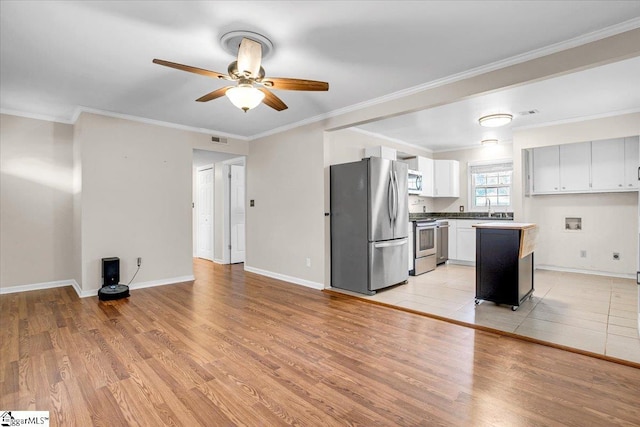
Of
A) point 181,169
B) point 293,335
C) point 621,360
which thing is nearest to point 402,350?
point 293,335

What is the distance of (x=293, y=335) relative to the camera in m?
2.88

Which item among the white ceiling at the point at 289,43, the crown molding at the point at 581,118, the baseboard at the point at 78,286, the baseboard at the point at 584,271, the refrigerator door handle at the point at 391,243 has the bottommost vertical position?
the baseboard at the point at 78,286

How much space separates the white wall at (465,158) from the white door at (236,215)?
4.40 metres

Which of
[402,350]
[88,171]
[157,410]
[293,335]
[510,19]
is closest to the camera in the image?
[157,410]

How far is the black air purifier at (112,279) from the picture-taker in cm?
402

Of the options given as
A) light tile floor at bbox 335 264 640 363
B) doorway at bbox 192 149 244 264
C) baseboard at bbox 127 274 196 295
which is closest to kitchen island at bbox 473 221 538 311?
light tile floor at bbox 335 264 640 363

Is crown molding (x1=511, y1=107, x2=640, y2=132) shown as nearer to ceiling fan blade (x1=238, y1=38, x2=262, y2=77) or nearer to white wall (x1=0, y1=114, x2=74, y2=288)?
ceiling fan blade (x1=238, y1=38, x2=262, y2=77)

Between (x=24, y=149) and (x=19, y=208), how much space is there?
81cm

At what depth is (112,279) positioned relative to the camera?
417 centimetres

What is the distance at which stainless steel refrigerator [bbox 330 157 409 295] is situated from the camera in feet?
13.6

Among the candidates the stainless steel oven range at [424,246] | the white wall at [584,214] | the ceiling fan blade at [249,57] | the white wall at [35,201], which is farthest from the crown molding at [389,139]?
the white wall at [35,201]

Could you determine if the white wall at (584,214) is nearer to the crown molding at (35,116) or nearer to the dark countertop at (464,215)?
the dark countertop at (464,215)

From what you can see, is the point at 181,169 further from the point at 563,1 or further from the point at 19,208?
the point at 563,1

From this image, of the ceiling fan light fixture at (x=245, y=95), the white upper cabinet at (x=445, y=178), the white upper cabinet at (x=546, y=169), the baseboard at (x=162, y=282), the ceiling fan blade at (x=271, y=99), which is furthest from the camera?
the white upper cabinet at (x=445, y=178)
